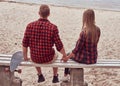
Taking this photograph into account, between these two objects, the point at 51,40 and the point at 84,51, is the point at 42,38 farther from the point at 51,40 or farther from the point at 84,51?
the point at 84,51

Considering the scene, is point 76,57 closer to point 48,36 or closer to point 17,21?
point 48,36

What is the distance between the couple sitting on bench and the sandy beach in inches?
58.8

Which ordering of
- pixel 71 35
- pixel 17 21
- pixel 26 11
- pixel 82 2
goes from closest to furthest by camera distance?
pixel 71 35
pixel 17 21
pixel 26 11
pixel 82 2

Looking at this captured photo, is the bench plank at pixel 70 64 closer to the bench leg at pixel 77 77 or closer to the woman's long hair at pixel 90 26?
the bench leg at pixel 77 77

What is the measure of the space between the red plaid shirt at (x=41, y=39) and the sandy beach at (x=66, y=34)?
5.11ft

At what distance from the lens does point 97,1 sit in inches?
788

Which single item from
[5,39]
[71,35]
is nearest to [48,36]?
[5,39]

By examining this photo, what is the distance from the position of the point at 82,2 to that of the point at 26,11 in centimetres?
554

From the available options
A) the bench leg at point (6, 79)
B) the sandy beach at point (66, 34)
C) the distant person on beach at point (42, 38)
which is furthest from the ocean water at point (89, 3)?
the bench leg at point (6, 79)

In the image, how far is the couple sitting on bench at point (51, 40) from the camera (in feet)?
16.2

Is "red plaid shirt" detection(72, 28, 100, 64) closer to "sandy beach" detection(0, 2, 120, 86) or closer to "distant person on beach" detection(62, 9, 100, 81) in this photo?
"distant person on beach" detection(62, 9, 100, 81)

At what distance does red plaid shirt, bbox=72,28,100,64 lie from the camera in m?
5.06

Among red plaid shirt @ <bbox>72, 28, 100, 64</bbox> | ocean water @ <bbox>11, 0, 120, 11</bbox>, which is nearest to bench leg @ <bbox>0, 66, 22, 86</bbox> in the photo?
red plaid shirt @ <bbox>72, 28, 100, 64</bbox>

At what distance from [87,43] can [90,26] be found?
9.9 inches
